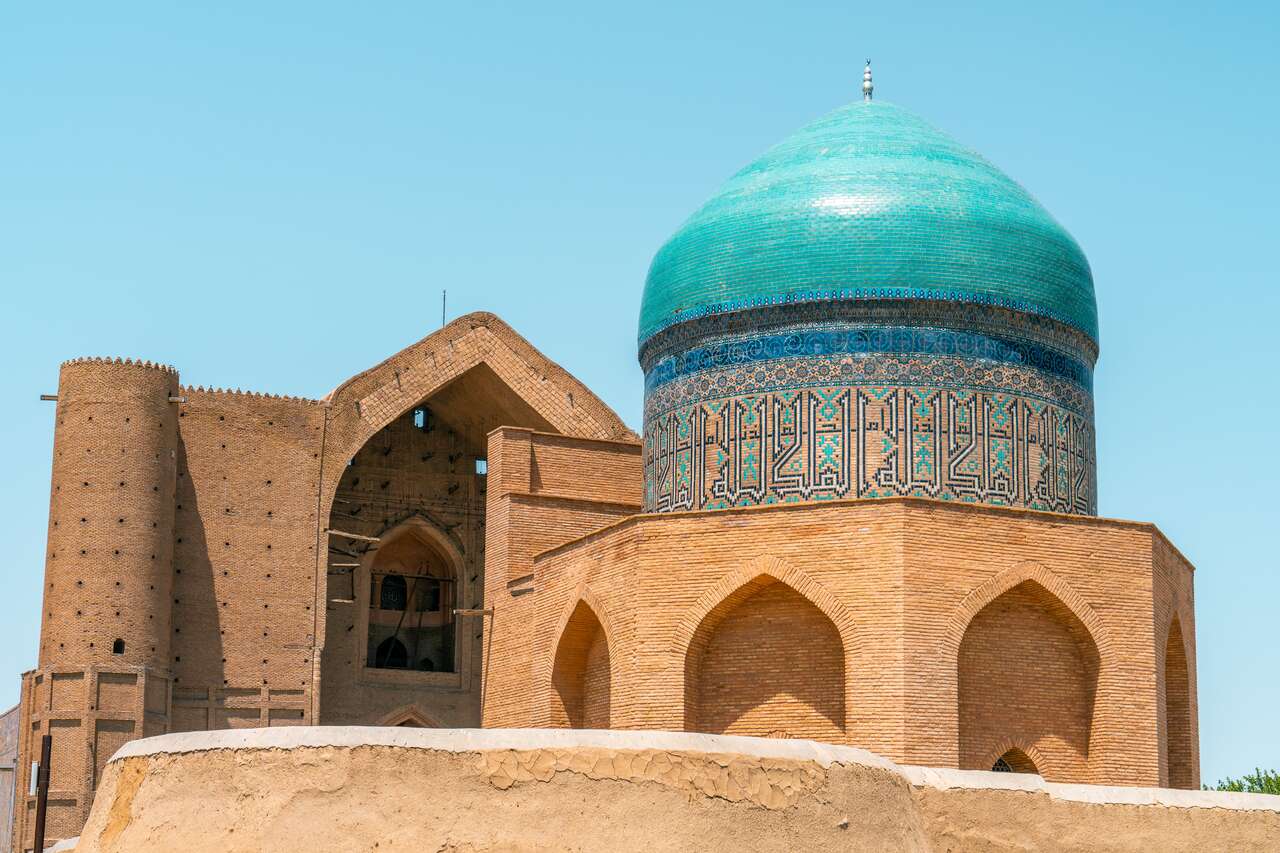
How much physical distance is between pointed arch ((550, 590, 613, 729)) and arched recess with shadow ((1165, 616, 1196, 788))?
12.1 feet

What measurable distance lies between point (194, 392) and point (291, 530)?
1639mm

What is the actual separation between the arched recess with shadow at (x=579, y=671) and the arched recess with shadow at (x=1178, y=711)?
3.70m

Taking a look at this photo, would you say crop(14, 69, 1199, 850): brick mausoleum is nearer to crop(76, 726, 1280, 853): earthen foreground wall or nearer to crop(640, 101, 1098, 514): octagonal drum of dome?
crop(640, 101, 1098, 514): octagonal drum of dome

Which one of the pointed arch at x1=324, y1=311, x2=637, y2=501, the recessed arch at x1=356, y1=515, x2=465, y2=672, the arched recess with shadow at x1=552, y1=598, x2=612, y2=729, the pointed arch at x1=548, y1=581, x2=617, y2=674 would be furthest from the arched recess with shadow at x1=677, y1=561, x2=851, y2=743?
the recessed arch at x1=356, y1=515, x2=465, y2=672

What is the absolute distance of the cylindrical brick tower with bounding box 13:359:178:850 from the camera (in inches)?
678

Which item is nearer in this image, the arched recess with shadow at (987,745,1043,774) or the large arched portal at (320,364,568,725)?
the arched recess with shadow at (987,745,1043,774)

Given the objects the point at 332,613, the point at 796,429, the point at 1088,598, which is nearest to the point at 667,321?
the point at 796,429

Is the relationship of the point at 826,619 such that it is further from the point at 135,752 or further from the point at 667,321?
the point at 135,752

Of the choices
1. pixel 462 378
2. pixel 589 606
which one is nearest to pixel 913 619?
pixel 589 606

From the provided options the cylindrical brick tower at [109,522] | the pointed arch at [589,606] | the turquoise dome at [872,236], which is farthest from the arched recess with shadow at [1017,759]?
the cylindrical brick tower at [109,522]

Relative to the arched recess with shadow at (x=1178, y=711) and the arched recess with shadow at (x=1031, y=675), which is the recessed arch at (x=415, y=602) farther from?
the arched recess with shadow at (x=1031, y=675)

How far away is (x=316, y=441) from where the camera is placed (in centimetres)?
1884

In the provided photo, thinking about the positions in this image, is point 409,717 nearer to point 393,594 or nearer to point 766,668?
point 393,594

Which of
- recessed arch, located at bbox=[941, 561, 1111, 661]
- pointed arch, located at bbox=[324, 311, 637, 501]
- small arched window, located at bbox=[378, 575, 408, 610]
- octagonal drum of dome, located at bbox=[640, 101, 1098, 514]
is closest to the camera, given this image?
recessed arch, located at bbox=[941, 561, 1111, 661]
